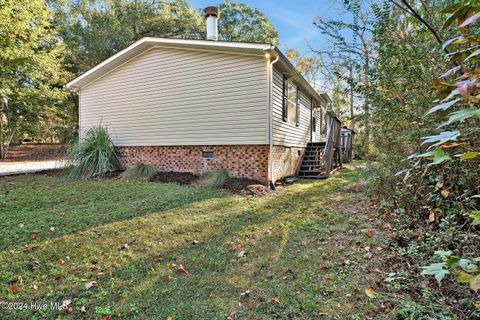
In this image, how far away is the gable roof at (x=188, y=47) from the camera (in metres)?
7.29

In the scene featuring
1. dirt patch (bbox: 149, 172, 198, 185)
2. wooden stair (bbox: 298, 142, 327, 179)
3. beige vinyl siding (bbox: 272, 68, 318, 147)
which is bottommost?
dirt patch (bbox: 149, 172, 198, 185)

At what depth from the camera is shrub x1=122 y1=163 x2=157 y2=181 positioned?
846 centimetres

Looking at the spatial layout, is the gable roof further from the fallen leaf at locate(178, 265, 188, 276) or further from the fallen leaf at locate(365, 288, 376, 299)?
the fallen leaf at locate(365, 288, 376, 299)

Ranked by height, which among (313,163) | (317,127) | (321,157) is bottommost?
(313,163)

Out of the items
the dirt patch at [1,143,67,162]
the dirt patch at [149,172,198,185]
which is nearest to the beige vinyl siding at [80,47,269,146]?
the dirt patch at [149,172,198,185]

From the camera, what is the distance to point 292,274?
9.70 feet

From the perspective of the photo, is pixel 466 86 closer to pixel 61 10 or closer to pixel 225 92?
pixel 225 92

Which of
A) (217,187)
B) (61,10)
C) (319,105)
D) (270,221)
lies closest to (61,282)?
(270,221)

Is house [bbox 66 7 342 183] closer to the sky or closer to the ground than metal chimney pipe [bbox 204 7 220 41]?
closer to the ground

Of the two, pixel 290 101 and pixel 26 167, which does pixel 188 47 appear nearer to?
pixel 290 101

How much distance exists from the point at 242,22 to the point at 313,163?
644 inches

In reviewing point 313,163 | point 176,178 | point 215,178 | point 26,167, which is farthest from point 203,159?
point 26,167

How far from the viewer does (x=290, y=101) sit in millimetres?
9617

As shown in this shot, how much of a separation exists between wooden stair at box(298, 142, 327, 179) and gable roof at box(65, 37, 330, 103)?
236 cm
